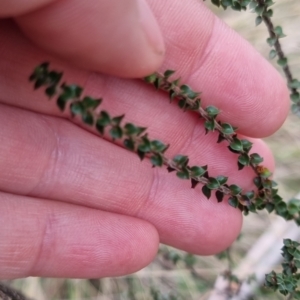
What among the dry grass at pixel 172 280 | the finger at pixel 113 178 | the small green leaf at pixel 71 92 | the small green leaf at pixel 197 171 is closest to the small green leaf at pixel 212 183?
the small green leaf at pixel 197 171

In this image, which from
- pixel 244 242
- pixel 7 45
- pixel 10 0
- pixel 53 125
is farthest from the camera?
pixel 244 242

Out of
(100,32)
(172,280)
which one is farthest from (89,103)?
(172,280)

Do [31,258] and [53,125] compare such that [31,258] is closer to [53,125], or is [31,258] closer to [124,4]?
[53,125]

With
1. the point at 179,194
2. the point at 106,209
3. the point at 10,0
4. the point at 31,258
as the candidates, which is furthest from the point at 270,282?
the point at 10,0

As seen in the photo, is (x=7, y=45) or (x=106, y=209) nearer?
(x=7, y=45)

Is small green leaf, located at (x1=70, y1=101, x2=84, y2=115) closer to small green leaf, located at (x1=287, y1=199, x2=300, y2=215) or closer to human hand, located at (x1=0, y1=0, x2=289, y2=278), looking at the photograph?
human hand, located at (x1=0, y1=0, x2=289, y2=278)

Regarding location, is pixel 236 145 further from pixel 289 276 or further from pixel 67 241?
pixel 67 241

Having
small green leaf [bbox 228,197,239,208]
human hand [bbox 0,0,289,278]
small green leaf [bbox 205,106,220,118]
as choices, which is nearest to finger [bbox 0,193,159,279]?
human hand [bbox 0,0,289,278]
